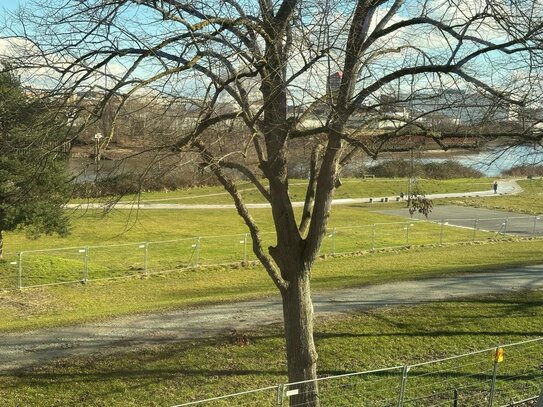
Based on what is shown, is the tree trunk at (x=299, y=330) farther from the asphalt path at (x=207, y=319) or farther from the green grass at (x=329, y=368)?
the asphalt path at (x=207, y=319)

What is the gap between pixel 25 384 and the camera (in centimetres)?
890

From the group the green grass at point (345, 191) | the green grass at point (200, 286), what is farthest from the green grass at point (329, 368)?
the green grass at point (345, 191)

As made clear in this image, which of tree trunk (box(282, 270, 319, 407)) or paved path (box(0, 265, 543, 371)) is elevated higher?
tree trunk (box(282, 270, 319, 407))

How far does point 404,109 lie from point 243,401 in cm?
473

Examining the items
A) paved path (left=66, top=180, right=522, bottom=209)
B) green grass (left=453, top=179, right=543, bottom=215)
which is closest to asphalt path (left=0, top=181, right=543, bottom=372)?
paved path (left=66, top=180, right=522, bottom=209)

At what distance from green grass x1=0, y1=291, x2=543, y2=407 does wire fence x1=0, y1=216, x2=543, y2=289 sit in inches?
401

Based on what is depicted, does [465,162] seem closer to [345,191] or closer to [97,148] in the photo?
[97,148]

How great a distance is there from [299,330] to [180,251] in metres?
21.9

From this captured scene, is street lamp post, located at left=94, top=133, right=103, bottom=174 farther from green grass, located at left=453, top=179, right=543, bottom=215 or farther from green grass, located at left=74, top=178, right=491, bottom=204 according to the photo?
green grass, located at left=453, top=179, right=543, bottom=215

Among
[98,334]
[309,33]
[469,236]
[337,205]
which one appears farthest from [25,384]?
[337,205]

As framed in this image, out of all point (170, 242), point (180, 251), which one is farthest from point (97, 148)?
point (180, 251)

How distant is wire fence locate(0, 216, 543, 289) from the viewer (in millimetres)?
22016

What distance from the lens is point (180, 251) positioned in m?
28.9

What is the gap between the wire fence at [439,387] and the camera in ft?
28.0
